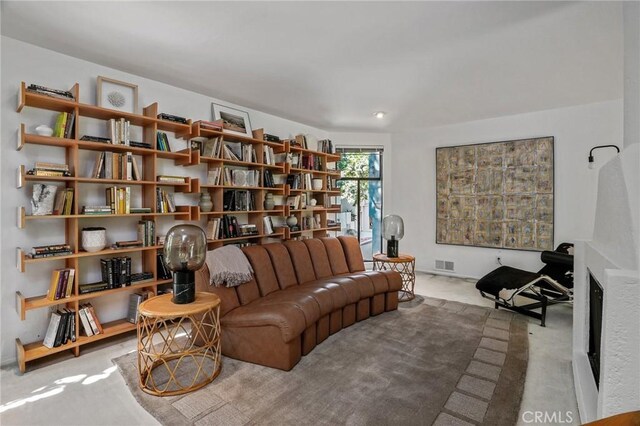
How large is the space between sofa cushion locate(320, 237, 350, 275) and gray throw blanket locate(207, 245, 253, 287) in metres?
1.15

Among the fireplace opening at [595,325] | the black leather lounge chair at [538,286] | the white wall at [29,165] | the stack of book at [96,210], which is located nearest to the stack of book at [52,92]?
the white wall at [29,165]

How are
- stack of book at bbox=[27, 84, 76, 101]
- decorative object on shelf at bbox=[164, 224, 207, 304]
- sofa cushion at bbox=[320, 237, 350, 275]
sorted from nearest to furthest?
decorative object on shelf at bbox=[164, 224, 207, 304] → stack of book at bbox=[27, 84, 76, 101] → sofa cushion at bbox=[320, 237, 350, 275]

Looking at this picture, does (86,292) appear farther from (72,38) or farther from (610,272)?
(610,272)

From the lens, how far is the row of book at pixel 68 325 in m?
2.49

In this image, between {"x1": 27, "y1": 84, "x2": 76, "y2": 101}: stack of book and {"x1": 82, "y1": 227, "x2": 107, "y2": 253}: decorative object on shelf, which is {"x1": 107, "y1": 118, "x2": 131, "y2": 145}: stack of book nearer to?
{"x1": 27, "y1": 84, "x2": 76, "y2": 101}: stack of book

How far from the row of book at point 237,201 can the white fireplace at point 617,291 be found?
3319 mm

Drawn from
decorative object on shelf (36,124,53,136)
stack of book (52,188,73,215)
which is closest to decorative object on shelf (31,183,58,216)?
stack of book (52,188,73,215)

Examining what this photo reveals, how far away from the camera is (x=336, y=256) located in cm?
374

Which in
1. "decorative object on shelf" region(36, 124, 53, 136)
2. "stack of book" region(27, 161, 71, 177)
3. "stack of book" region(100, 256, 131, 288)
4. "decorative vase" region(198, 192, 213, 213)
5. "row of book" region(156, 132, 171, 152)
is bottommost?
"stack of book" region(100, 256, 131, 288)

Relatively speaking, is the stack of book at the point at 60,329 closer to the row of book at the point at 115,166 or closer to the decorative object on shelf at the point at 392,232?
the row of book at the point at 115,166

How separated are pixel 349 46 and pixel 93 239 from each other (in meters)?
2.70

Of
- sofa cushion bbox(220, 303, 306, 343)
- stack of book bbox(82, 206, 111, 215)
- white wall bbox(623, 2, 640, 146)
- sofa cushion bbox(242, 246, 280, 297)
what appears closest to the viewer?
white wall bbox(623, 2, 640, 146)

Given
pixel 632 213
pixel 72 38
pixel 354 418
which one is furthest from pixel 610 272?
pixel 72 38
